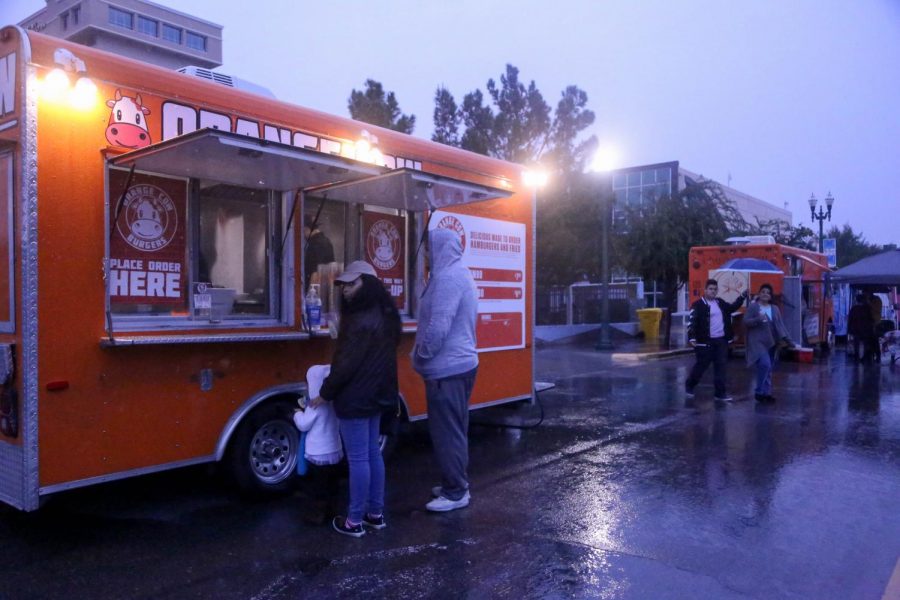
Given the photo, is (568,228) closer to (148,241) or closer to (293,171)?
(293,171)

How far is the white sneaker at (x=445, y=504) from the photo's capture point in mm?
5344

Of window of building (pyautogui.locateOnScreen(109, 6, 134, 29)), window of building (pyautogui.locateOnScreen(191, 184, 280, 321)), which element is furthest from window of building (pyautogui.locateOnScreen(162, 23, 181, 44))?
window of building (pyautogui.locateOnScreen(191, 184, 280, 321))

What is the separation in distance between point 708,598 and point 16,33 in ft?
16.3

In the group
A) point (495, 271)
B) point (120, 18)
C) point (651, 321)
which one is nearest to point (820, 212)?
point (651, 321)

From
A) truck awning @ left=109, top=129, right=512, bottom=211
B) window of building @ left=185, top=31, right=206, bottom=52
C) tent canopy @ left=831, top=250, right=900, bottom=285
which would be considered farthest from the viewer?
window of building @ left=185, top=31, right=206, bottom=52

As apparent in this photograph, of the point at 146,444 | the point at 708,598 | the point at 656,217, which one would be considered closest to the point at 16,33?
the point at 146,444

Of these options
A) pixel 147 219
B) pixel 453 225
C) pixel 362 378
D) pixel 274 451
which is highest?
pixel 453 225

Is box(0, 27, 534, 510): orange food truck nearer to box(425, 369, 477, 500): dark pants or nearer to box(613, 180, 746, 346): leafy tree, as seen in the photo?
box(425, 369, 477, 500): dark pants

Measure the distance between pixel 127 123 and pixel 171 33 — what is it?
7966 cm

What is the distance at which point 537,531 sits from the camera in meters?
5.02

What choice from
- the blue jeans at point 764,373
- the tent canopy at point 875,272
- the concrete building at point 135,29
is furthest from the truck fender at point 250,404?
the concrete building at point 135,29

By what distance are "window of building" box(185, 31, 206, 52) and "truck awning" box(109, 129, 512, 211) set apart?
7946cm

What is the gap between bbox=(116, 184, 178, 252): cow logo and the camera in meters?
4.90

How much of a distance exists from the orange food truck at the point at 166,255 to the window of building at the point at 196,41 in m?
79.3
